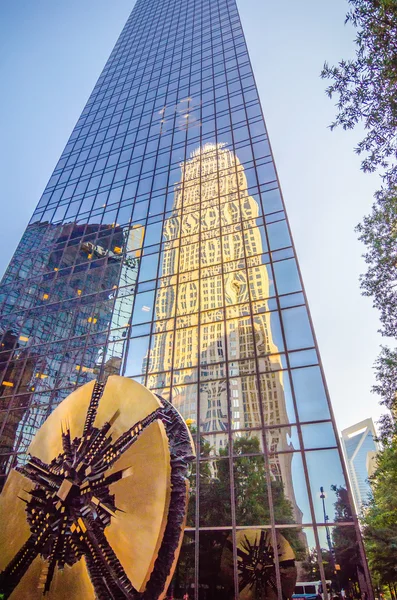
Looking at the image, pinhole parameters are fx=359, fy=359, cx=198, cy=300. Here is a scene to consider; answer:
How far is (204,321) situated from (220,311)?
0.86 metres

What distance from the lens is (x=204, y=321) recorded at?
645 inches

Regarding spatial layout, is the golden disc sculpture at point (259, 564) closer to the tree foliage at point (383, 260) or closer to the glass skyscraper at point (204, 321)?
A: the glass skyscraper at point (204, 321)

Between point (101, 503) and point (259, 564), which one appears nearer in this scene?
point (101, 503)

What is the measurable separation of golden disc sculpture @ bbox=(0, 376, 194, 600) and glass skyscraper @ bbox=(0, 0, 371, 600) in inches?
229

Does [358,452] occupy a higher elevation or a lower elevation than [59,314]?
higher

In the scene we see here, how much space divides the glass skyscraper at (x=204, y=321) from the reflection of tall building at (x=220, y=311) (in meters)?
0.07

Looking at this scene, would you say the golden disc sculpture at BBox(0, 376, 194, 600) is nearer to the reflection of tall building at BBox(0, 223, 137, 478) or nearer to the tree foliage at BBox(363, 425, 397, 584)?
the reflection of tall building at BBox(0, 223, 137, 478)

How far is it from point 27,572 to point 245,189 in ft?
62.0

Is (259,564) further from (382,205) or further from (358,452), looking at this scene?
(358,452)

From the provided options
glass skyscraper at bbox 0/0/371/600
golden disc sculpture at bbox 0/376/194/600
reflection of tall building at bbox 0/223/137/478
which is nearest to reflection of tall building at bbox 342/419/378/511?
glass skyscraper at bbox 0/0/371/600

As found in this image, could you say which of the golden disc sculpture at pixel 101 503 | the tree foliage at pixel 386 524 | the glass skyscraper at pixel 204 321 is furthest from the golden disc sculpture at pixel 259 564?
the golden disc sculpture at pixel 101 503

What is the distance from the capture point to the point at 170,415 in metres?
6.84

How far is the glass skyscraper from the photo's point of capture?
426 inches

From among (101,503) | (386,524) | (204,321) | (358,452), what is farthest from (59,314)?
(358,452)
